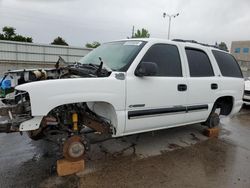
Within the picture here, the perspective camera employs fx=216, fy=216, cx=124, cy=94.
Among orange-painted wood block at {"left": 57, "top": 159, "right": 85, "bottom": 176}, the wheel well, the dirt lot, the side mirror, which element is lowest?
the dirt lot

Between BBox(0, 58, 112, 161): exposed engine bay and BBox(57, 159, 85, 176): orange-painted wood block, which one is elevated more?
BBox(0, 58, 112, 161): exposed engine bay

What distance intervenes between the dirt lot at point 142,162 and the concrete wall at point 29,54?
13.3 m

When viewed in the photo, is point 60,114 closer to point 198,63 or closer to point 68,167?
point 68,167

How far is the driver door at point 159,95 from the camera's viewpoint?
3117 mm

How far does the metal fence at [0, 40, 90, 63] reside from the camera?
16016 millimetres

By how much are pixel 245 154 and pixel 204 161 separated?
→ 3.35 ft

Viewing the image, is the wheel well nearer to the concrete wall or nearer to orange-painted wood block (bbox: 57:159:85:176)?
orange-painted wood block (bbox: 57:159:85:176)

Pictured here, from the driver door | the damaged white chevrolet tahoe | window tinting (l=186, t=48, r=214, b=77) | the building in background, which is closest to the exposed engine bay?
the damaged white chevrolet tahoe

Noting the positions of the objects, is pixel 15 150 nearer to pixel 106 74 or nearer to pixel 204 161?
pixel 106 74

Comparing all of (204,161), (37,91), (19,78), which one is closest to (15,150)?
(19,78)

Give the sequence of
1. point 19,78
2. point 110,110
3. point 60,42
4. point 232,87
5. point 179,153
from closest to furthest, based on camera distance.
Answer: point 19,78, point 110,110, point 179,153, point 232,87, point 60,42

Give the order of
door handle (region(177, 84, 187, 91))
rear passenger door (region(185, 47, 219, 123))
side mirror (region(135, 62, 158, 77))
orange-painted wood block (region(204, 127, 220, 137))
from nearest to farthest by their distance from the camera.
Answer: side mirror (region(135, 62, 158, 77)), door handle (region(177, 84, 187, 91)), rear passenger door (region(185, 47, 219, 123)), orange-painted wood block (region(204, 127, 220, 137))

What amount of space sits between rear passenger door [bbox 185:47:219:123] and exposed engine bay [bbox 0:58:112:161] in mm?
1690

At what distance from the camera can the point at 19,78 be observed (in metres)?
2.88
